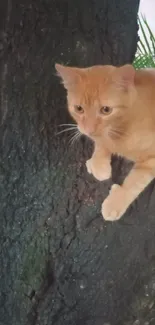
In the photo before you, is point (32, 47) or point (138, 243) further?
point (138, 243)

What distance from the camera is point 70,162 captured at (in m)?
1.15

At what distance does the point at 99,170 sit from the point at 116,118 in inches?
5.0

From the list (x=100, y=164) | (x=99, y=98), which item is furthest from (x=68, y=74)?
(x=100, y=164)

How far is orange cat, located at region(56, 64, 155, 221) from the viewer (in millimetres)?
1074

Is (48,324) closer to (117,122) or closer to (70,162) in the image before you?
(70,162)

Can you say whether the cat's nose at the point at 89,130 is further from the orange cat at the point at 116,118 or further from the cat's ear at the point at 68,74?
the cat's ear at the point at 68,74

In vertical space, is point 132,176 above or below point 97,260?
above

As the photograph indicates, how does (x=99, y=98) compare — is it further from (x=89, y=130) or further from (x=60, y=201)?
(x=60, y=201)

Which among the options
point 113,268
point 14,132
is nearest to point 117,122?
point 14,132

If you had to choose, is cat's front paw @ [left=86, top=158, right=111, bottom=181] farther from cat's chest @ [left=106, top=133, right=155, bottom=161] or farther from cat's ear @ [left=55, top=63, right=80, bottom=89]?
cat's ear @ [left=55, top=63, right=80, bottom=89]

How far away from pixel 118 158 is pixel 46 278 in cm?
34

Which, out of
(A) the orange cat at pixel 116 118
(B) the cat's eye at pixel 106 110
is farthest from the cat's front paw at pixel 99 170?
(B) the cat's eye at pixel 106 110

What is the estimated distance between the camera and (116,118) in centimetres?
109

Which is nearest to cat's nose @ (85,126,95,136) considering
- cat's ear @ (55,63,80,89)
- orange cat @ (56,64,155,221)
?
orange cat @ (56,64,155,221)
